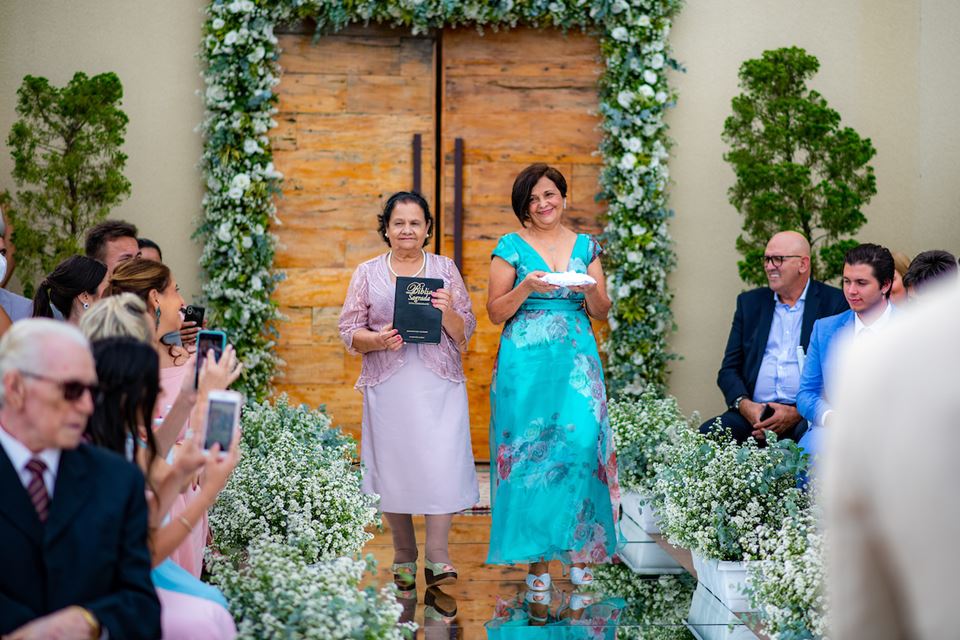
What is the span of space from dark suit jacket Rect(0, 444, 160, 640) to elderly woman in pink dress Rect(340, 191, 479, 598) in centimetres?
276

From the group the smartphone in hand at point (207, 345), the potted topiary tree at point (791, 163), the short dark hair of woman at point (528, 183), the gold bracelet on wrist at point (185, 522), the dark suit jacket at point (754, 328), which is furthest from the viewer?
the potted topiary tree at point (791, 163)

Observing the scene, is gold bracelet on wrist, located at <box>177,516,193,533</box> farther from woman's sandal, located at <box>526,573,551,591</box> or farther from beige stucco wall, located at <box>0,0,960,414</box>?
beige stucco wall, located at <box>0,0,960,414</box>

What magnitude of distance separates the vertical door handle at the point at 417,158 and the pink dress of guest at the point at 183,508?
12.7 feet

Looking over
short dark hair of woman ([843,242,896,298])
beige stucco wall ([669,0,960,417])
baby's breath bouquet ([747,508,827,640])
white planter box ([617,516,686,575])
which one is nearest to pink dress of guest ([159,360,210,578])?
baby's breath bouquet ([747,508,827,640])

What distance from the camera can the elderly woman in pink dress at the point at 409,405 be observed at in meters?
5.15

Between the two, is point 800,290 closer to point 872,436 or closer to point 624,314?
point 624,314

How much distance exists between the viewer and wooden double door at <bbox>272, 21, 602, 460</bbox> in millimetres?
7648

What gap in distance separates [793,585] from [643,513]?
2.16 metres

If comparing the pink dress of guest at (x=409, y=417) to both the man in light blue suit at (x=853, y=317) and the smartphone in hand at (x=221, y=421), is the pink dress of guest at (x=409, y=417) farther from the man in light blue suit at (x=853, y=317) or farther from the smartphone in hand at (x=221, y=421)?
the smartphone in hand at (x=221, y=421)

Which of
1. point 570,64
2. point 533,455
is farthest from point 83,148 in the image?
point 533,455

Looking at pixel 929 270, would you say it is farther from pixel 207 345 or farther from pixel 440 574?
pixel 207 345

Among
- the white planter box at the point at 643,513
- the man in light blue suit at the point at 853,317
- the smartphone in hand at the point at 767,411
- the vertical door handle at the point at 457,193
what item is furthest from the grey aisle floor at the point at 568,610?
the vertical door handle at the point at 457,193

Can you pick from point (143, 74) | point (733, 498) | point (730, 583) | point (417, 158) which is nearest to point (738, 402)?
point (733, 498)

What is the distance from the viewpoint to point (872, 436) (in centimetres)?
101
